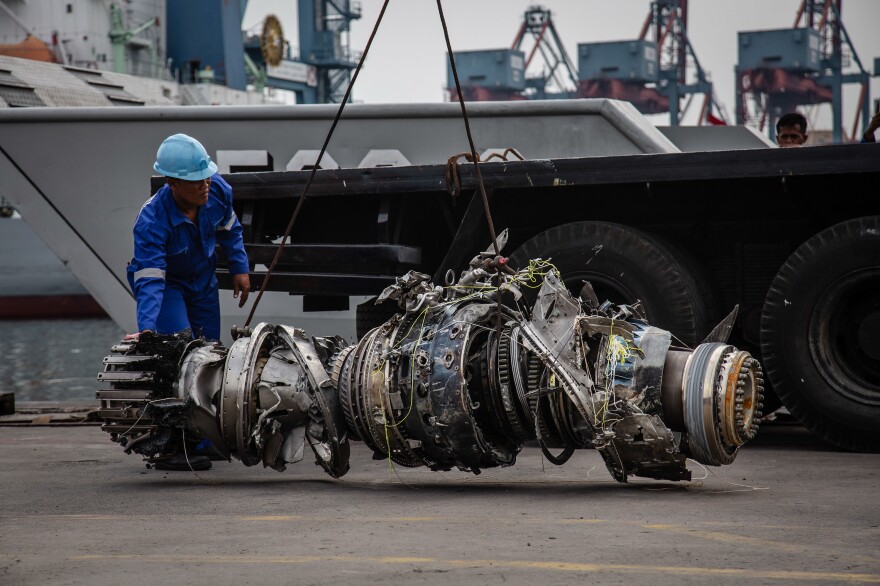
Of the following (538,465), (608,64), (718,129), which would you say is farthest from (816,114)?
(538,465)

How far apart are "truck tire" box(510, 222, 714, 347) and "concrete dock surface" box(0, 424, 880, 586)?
95 cm

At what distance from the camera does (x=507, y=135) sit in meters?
8.30

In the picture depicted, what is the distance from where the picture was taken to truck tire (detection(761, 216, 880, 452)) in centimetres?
635

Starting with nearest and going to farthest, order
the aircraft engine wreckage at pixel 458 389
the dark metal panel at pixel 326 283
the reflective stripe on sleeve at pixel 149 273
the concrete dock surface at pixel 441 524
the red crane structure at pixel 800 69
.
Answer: the concrete dock surface at pixel 441 524, the aircraft engine wreckage at pixel 458 389, the reflective stripe on sleeve at pixel 149 273, the dark metal panel at pixel 326 283, the red crane structure at pixel 800 69

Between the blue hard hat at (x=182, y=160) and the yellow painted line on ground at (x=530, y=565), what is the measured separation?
2613mm

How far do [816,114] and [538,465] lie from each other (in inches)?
2940

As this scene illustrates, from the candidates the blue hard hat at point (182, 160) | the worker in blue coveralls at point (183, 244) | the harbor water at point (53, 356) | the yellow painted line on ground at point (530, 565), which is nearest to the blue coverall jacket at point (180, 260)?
the worker in blue coveralls at point (183, 244)

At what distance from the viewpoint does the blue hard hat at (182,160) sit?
5945mm

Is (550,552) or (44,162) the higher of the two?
(44,162)

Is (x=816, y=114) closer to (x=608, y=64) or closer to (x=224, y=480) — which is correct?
(x=608, y=64)

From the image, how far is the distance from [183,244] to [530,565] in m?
3.24

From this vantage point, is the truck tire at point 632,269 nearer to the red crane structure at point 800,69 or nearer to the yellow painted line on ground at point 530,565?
the yellow painted line on ground at point 530,565

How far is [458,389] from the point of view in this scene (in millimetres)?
4953

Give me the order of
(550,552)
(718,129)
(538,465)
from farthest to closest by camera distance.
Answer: (718,129)
(538,465)
(550,552)
